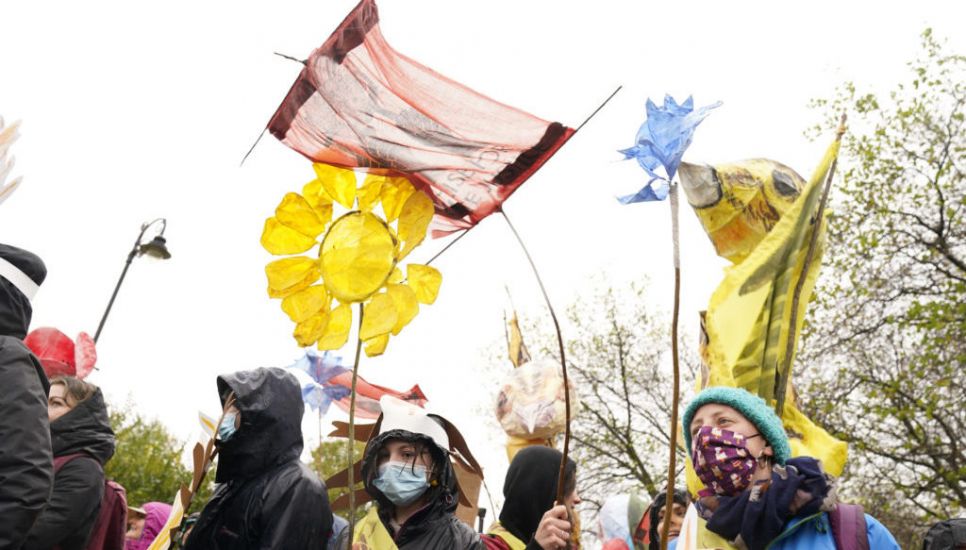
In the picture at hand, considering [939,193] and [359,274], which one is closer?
[359,274]

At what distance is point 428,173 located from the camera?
348 cm

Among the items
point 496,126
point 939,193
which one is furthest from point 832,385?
point 496,126

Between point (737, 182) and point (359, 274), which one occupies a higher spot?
point (737, 182)

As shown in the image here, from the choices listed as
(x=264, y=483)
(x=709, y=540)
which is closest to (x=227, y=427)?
(x=264, y=483)

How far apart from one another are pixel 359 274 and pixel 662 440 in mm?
21109

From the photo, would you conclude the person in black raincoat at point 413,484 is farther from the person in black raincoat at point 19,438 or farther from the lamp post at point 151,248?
the lamp post at point 151,248

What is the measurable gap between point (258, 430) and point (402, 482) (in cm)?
71

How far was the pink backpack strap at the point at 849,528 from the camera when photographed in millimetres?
2889

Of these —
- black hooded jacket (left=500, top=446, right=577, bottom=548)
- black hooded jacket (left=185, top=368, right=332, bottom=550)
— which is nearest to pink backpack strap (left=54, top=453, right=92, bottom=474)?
black hooded jacket (left=185, top=368, right=332, bottom=550)

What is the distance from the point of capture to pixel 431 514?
3.90 metres

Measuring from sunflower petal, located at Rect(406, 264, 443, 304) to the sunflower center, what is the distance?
111 millimetres

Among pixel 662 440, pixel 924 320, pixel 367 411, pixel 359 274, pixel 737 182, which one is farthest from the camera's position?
pixel 662 440

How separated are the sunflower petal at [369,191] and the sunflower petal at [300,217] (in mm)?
165

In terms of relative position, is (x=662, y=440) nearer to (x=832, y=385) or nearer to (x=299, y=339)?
(x=832, y=385)
